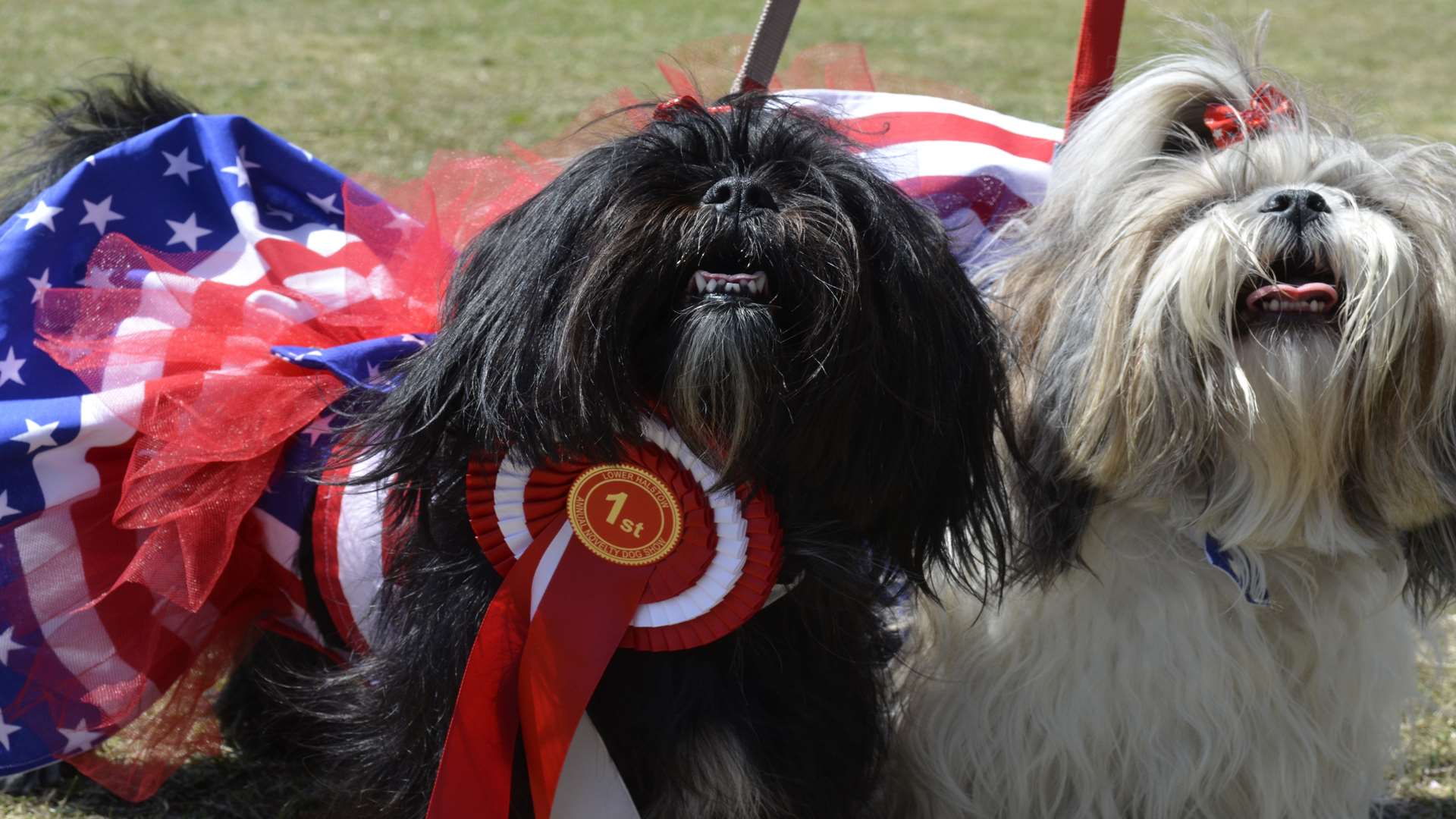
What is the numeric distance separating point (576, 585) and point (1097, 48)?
1.08 m

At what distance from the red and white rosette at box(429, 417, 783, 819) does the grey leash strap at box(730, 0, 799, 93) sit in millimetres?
591

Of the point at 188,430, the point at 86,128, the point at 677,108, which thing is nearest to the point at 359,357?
the point at 188,430

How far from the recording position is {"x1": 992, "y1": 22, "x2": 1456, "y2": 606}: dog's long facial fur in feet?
5.20

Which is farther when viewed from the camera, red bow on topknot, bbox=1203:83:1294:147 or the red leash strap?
the red leash strap

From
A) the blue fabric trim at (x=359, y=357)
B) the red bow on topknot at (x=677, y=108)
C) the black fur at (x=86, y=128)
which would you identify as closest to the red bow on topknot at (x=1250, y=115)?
the red bow on topknot at (x=677, y=108)

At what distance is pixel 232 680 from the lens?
226 centimetres

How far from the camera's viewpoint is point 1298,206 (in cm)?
160

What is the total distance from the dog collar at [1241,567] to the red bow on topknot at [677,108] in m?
0.74

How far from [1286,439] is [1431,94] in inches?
317

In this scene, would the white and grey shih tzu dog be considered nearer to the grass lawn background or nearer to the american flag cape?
the american flag cape

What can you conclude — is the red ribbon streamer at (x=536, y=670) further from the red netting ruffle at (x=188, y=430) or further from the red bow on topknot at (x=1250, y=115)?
the red bow on topknot at (x=1250, y=115)

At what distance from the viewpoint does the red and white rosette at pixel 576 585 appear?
1591mm

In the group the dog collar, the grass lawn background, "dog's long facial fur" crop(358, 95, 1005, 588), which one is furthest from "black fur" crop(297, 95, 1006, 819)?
the grass lawn background

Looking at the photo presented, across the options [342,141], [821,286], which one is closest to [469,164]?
[821,286]
